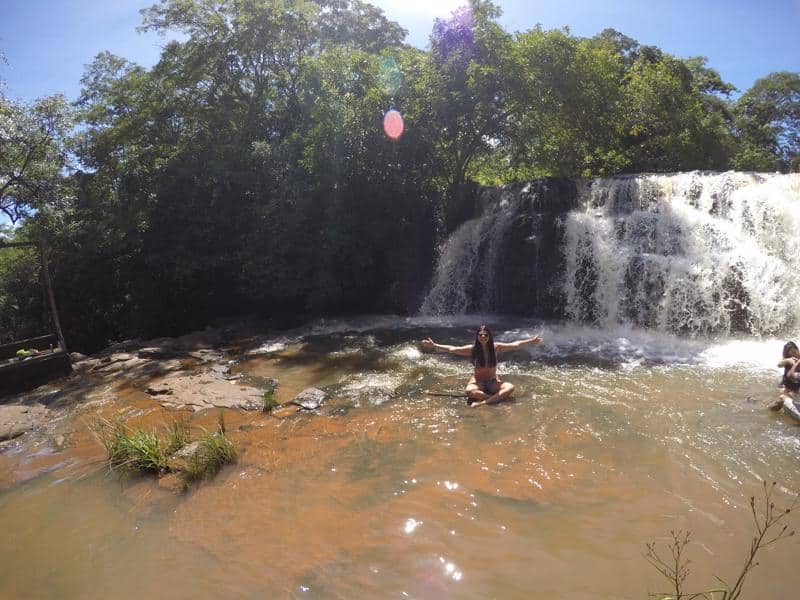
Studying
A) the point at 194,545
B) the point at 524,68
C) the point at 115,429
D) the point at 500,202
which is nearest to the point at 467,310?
the point at 500,202

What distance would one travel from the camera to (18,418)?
23.5 ft

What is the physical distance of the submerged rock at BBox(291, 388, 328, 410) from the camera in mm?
6980

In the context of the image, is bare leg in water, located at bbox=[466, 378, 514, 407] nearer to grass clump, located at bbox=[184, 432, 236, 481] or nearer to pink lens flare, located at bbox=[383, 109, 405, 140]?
grass clump, located at bbox=[184, 432, 236, 481]

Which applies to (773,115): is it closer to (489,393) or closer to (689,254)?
(689,254)

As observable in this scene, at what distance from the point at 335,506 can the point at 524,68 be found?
14.2m

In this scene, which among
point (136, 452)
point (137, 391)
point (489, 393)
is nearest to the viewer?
point (136, 452)

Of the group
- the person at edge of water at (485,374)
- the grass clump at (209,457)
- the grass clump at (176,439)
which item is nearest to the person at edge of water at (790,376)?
the person at edge of water at (485,374)

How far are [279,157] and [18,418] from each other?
995cm

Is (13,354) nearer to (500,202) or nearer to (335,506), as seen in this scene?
(335,506)

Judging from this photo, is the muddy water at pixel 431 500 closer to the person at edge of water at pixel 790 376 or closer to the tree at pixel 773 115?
the person at edge of water at pixel 790 376

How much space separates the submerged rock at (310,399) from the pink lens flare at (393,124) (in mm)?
10008

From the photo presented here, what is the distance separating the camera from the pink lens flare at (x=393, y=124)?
591 inches

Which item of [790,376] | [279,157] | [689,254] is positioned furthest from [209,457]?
[279,157]

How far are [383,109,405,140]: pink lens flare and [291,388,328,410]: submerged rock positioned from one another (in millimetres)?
10008
